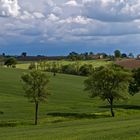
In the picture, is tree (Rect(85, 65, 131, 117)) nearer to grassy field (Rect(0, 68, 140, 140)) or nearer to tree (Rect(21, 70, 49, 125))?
grassy field (Rect(0, 68, 140, 140))

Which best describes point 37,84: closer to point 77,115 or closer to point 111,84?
point 77,115

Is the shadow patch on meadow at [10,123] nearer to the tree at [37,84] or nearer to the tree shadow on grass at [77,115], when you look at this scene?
the tree at [37,84]

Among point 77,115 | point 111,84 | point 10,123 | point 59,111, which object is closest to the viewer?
point 10,123

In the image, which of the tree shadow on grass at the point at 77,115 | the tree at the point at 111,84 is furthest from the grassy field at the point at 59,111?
the tree at the point at 111,84

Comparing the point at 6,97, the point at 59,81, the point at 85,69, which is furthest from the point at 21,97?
the point at 85,69

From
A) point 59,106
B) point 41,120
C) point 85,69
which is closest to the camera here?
point 41,120

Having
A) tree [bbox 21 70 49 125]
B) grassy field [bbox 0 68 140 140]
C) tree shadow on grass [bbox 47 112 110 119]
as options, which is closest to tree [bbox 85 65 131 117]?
grassy field [bbox 0 68 140 140]

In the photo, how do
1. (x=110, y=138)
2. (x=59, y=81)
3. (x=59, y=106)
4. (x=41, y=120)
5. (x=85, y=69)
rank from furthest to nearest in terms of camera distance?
(x=85, y=69)
(x=59, y=81)
(x=59, y=106)
(x=41, y=120)
(x=110, y=138)

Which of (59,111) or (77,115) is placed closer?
(77,115)

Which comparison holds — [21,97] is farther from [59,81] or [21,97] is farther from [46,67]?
[46,67]

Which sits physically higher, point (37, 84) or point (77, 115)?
point (37, 84)

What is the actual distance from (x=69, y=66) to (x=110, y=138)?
176 meters

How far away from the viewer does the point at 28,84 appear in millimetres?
68250

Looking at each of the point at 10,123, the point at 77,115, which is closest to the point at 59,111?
the point at 77,115
